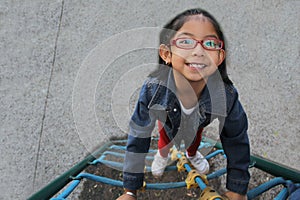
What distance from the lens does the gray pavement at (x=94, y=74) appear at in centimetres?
185

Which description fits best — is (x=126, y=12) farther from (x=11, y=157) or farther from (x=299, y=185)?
(x=299, y=185)

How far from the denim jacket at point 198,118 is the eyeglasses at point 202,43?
0.39 feet

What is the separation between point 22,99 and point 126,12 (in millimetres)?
891

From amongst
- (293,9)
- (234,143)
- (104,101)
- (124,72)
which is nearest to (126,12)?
(124,72)

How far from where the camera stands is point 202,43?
88cm

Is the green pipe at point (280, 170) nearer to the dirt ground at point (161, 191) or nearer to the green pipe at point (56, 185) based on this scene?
the dirt ground at point (161, 191)

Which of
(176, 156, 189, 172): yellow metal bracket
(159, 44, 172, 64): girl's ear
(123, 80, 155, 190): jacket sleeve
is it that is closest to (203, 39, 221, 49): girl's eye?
(159, 44, 172, 64): girl's ear

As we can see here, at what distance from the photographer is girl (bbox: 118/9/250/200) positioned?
924mm

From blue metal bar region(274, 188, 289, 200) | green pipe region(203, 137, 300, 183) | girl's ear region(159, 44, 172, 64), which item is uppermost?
girl's ear region(159, 44, 172, 64)

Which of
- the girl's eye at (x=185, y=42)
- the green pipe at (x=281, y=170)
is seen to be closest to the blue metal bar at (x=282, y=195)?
the green pipe at (x=281, y=170)

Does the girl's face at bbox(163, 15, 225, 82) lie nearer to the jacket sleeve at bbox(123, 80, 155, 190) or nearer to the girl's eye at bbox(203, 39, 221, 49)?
the girl's eye at bbox(203, 39, 221, 49)

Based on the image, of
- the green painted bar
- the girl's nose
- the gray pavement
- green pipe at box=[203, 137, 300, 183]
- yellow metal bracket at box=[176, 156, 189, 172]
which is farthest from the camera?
the gray pavement

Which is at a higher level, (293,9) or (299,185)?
(293,9)

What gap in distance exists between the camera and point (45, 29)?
2.31m
